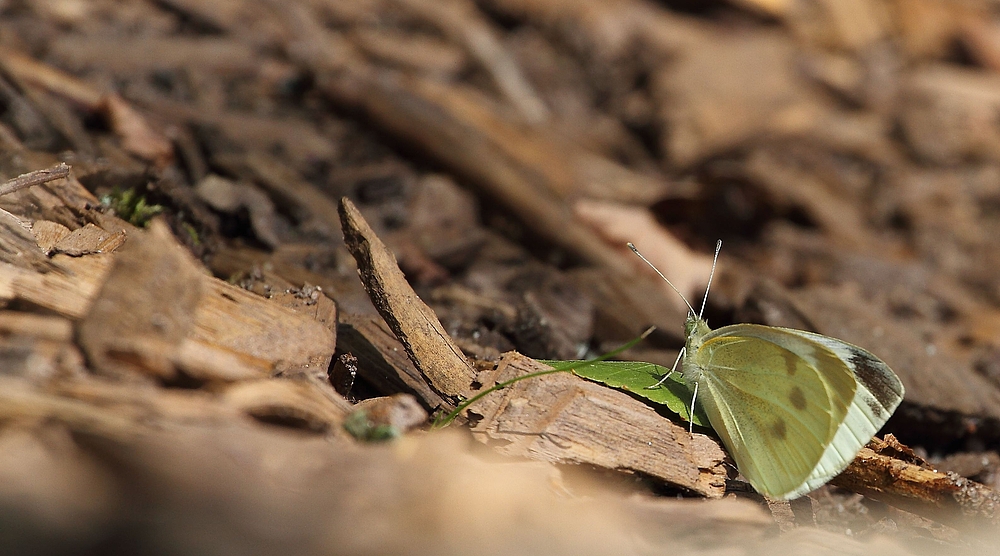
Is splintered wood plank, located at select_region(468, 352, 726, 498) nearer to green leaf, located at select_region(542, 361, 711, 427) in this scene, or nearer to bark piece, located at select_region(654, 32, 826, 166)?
green leaf, located at select_region(542, 361, 711, 427)

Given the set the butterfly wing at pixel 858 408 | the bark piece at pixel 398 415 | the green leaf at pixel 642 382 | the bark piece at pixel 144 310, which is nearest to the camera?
the bark piece at pixel 144 310

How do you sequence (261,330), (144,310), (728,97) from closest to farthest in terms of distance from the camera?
1. (144,310)
2. (261,330)
3. (728,97)

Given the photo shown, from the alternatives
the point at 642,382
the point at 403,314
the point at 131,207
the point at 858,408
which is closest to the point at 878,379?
the point at 858,408

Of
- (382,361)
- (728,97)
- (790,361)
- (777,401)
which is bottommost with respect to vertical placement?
(382,361)

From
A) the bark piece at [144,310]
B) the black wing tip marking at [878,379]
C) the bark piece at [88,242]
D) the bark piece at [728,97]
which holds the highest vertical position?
the bark piece at [728,97]

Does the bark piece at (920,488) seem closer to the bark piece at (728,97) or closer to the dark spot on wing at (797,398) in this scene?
the dark spot on wing at (797,398)

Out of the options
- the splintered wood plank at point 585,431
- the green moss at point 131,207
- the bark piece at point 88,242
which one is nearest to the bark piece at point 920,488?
the splintered wood plank at point 585,431

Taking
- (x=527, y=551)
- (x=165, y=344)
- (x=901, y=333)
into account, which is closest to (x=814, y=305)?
(x=901, y=333)

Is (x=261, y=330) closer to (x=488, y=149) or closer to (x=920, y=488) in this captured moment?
(x=920, y=488)
